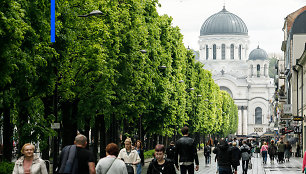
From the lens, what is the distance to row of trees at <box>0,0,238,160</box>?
20.0 m

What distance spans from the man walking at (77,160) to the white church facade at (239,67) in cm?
17098

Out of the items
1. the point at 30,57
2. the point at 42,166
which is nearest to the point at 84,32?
the point at 30,57

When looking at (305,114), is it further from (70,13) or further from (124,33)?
(70,13)

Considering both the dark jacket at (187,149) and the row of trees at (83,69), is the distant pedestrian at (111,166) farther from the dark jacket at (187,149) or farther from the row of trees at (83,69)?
the row of trees at (83,69)

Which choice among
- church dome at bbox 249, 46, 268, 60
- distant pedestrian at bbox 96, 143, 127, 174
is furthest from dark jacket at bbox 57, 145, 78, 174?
church dome at bbox 249, 46, 268, 60

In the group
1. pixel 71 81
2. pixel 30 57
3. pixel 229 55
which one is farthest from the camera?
pixel 229 55

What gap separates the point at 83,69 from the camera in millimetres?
29609

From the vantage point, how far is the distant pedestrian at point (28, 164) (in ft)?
41.8

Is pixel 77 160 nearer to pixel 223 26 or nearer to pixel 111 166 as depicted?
pixel 111 166

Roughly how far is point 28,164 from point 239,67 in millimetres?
179857

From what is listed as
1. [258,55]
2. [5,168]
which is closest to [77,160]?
[5,168]

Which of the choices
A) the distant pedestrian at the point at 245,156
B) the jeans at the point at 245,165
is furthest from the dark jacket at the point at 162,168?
the distant pedestrian at the point at 245,156

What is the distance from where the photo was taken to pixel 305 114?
5478 cm

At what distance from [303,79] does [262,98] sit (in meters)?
137
